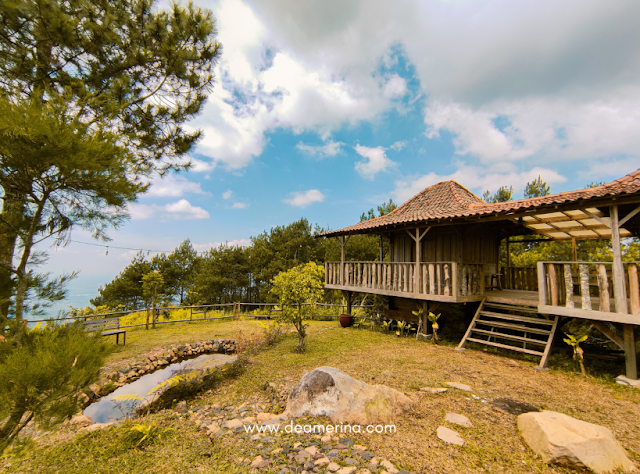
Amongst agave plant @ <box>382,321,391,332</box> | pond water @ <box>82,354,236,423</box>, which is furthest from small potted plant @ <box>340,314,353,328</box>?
→ pond water @ <box>82,354,236,423</box>

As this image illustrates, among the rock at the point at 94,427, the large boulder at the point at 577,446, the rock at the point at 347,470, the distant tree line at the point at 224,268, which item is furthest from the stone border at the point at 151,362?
the distant tree line at the point at 224,268

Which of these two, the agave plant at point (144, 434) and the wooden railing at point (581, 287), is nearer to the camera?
the agave plant at point (144, 434)

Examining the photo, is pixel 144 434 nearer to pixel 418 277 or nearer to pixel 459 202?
pixel 418 277

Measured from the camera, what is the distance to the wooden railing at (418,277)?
7633mm

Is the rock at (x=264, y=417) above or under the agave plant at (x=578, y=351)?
under

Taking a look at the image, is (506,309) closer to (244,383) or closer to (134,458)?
(244,383)

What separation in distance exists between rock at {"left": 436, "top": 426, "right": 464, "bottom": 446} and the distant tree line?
17662 millimetres

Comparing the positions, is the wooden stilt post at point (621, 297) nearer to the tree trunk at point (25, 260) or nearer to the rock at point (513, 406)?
the rock at point (513, 406)

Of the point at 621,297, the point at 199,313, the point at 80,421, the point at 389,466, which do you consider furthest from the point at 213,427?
the point at 199,313

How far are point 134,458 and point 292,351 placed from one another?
4503 mm

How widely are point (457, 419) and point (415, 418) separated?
0.51m

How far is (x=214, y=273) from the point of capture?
24422mm

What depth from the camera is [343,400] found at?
3.60 meters

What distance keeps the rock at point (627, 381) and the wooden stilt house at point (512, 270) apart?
17 cm
